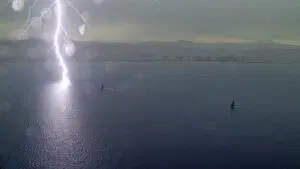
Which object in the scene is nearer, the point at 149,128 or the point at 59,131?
the point at 59,131

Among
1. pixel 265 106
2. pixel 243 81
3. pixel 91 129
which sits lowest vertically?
pixel 243 81

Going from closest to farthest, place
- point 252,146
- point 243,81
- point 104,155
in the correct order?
point 104,155
point 252,146
point 243,81

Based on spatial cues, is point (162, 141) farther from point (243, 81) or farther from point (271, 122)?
point (243, 81)

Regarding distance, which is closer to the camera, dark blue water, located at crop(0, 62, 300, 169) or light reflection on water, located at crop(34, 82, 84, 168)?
dark blue water, located at crop(0, 62, 300, 169)

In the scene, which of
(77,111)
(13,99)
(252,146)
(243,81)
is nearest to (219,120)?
(252,146)

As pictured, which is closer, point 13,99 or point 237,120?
point 237,120

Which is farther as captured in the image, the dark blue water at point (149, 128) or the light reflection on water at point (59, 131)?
the light reflection on water at point (59, 131)

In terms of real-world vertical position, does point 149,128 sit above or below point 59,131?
below

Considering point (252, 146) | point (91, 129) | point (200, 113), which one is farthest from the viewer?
point (200, 113)
